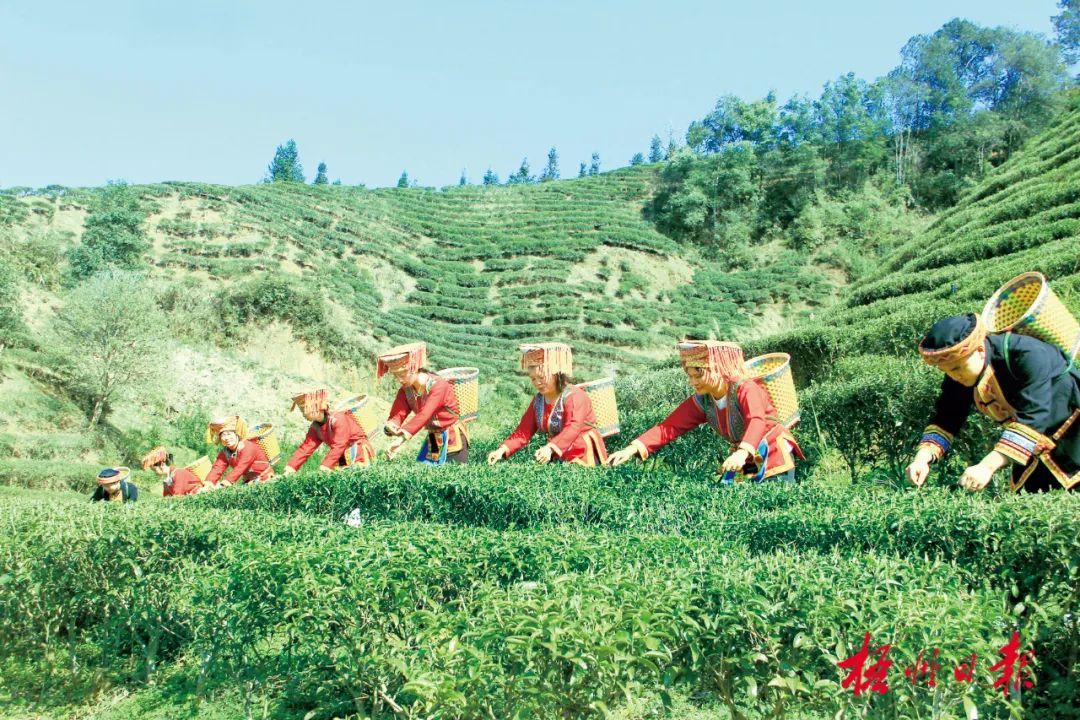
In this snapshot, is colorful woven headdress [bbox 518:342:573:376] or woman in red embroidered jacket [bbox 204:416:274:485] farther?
woman in red embroidered jacket [bbox 204:416:274:485]

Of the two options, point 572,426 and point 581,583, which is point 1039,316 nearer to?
point 581,583

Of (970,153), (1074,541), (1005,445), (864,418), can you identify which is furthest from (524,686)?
(970,153)

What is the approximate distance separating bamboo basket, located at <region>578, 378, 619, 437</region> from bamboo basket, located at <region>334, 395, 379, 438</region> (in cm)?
296

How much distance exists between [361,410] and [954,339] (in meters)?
6.35

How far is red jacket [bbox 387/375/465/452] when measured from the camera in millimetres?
7020

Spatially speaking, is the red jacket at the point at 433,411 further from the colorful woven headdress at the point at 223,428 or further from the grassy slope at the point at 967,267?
the grassy slope at the point at 967,267

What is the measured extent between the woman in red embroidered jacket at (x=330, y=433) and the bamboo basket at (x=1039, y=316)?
19.4 feet

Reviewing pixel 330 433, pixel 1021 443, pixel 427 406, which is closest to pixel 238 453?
pixel 330 433

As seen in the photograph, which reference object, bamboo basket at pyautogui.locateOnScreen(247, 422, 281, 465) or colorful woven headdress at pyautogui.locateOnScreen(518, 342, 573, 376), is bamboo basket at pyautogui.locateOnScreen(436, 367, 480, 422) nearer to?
colorful woven headdress at pyautogui.locateOnScreen(518, 342, 573, 376)

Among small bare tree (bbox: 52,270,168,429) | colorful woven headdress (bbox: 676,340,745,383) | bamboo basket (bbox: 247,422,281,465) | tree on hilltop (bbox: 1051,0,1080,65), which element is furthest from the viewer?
tree on hilltop (bbox: 1051,0,1080,65)

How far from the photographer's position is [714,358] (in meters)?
5.16

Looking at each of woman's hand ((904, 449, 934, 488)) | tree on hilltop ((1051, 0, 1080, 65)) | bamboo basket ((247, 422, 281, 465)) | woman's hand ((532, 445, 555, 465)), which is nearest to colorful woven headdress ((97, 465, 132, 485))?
bamboo basket ((247, 422, 281, 465))

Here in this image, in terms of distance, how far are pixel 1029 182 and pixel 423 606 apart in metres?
18.5

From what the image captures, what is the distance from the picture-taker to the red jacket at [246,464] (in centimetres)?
890
